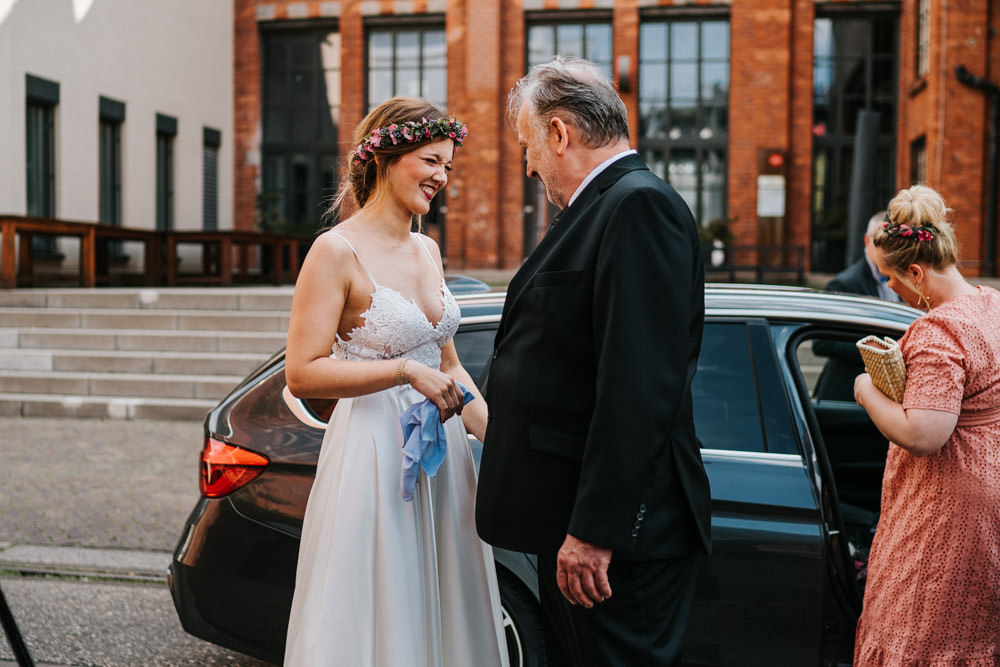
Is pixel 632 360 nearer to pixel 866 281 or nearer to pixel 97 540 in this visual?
pixel 866 281

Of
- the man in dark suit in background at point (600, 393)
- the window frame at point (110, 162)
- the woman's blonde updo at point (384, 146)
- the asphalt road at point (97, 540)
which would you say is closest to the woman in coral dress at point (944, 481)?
the man in dark suit in background at point (600, 393)

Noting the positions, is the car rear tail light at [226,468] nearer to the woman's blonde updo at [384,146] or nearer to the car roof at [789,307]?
the car roof at [789,307]

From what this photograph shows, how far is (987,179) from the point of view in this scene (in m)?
18.9

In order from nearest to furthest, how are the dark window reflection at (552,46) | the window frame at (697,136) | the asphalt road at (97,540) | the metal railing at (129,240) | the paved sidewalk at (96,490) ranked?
the asphalt road at (97,540), the paved sidewalk at (96,490), the metal railing at (129,240), the window frame at (697,136), the dark window reflection at (552,46)

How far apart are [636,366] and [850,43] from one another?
22176 millimetres

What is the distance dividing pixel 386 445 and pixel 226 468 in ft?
3.02

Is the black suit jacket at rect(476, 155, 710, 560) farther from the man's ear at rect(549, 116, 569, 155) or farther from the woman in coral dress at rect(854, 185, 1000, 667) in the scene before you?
the woman in coral dress at rect(854, 185, 1000, 667)

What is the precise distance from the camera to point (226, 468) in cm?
336

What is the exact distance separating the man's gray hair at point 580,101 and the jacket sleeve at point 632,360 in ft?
0.84

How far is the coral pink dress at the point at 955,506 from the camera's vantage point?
99.0 inches

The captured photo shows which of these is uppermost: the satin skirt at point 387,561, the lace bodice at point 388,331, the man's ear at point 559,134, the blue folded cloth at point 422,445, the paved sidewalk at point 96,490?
the man's ear at point 559,134

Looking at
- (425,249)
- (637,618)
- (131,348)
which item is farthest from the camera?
(131,348)

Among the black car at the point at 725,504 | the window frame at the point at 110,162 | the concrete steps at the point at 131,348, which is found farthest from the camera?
the window frame at the point at 110,162

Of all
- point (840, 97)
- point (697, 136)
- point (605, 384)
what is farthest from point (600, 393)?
point (840, 97)
